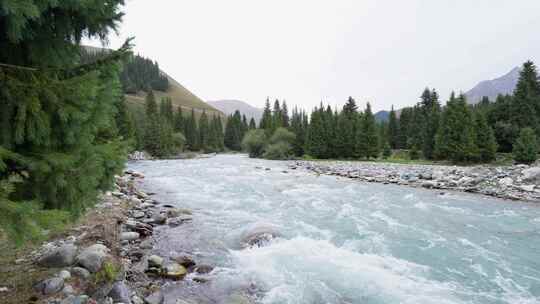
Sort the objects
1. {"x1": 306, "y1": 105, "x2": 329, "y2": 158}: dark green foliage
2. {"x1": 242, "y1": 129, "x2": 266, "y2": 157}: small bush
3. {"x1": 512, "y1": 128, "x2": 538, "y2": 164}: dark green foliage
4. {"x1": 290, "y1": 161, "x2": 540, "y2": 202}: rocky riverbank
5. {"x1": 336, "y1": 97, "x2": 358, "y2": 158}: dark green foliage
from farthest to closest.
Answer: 1. {"x1": 242, "y1": 129, "x2": 266, "y2": 157}: small bush
2. {"x1": 306, "y1": 105, "x2": 329, "y2": 158}: dark green foliage
3. {"x1": 336, "y1": 97, "x2": 358, "y2": 158}: dark green foliage
4. {"x1": 512, "y1": 128, "x2": 538, "y2": 164}: dark green foliage
5. {"x1": 290, "y1": 161, "x2": 540, "y2": 202}: rocky riverbank

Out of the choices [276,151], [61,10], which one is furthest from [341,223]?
[276,151]

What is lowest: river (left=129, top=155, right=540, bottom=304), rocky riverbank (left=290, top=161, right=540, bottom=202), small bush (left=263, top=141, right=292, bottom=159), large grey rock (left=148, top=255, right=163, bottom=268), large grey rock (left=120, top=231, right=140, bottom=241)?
river (left=129, top=155, right=540, bottom=304)

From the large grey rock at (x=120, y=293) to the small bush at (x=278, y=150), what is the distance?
44259 mm

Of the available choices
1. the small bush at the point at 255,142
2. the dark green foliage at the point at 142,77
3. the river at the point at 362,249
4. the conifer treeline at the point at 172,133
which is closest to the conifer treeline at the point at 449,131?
the small bush at the point at 255,142

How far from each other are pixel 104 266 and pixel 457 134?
125 ft

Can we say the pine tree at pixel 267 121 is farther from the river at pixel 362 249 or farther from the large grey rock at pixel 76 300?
the large grey rock at pixel 76 300

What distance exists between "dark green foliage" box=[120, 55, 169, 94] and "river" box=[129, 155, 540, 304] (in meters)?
124

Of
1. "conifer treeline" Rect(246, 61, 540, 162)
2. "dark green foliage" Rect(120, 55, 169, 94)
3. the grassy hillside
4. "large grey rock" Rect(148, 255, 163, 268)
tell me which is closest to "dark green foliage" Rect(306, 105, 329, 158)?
"conifer treeline" Rect(246, 61, 540, 162)

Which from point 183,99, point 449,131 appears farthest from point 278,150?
point 183,99

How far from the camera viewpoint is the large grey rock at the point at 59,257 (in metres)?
4.84

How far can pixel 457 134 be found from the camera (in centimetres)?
3328

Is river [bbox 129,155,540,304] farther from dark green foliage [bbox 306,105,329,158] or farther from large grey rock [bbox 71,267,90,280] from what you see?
dark green foliage [bbox 306,105,329,158]

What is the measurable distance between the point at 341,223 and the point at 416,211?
413cm

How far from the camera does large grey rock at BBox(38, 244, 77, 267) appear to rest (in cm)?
484
